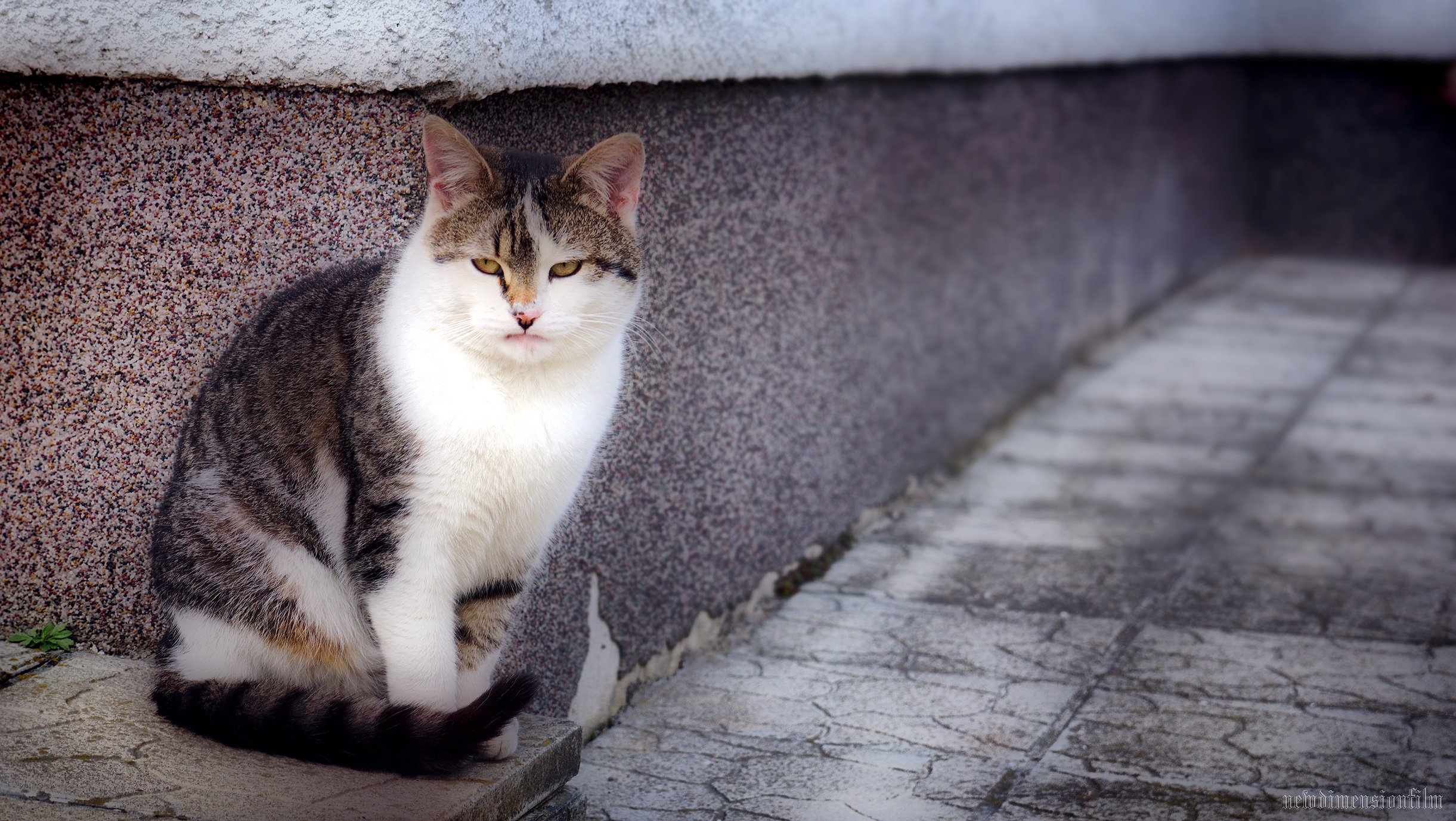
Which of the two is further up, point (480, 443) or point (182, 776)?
point (480, 443)

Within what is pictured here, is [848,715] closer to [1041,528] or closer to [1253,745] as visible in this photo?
[1253,745]

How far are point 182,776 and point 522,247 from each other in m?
0.95

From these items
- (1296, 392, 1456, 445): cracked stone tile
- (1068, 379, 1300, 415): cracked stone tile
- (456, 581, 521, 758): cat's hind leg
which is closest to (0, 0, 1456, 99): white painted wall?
(456, 581, 521, 758): cat's hind leg

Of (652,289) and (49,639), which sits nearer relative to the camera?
(49,639)

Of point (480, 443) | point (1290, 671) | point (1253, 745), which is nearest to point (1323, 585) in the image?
point (1290, 671)

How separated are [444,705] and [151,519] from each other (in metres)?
0.80

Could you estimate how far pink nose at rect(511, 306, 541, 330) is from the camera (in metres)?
2.01

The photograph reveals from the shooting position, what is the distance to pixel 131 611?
8.46 ft

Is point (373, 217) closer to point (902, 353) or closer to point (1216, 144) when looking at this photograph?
point (902, 353)

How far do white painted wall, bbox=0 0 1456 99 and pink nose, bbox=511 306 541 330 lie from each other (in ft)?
1.62

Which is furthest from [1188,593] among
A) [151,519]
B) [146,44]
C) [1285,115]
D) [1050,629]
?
[1285,115]

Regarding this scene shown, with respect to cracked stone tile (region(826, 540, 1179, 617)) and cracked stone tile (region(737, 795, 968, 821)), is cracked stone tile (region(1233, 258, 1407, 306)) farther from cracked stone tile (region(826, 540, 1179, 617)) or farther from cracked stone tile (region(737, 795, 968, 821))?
cracked stone tile (region(737, 795, 968, 821))

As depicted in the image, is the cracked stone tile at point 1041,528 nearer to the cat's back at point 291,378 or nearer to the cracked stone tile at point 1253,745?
the cracked stone tile at point 1253,745

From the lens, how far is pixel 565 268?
82.9 inches
